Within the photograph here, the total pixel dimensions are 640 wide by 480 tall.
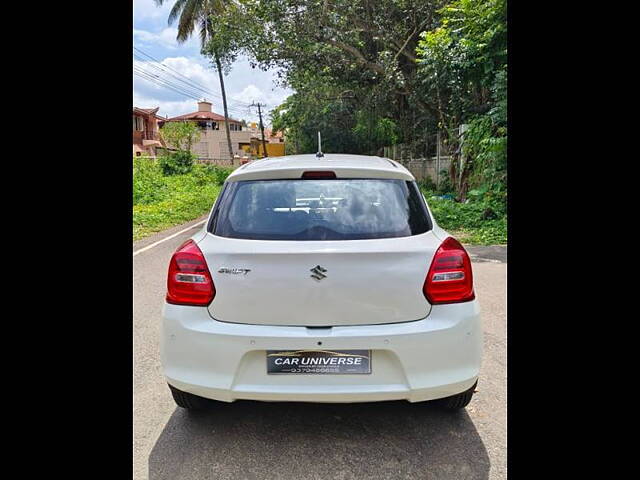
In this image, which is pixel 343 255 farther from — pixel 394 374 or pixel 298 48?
pixel 298 48

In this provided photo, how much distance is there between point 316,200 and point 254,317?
0.76 meters

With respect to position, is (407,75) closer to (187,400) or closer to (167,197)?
(167,197)

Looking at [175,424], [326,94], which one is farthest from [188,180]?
[175,424]

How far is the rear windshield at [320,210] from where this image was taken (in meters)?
2.57

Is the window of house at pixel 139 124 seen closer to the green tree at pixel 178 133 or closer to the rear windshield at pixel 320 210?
the green tree at pixel 178 133

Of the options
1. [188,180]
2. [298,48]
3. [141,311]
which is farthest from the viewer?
[188,180]

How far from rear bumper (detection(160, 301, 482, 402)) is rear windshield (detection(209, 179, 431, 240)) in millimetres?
496

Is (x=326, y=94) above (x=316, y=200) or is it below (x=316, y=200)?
above

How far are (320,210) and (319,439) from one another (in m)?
1.31

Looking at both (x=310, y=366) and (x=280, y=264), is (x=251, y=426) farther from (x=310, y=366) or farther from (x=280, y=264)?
(x=280, y=264)

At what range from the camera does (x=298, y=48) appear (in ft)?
57.4
